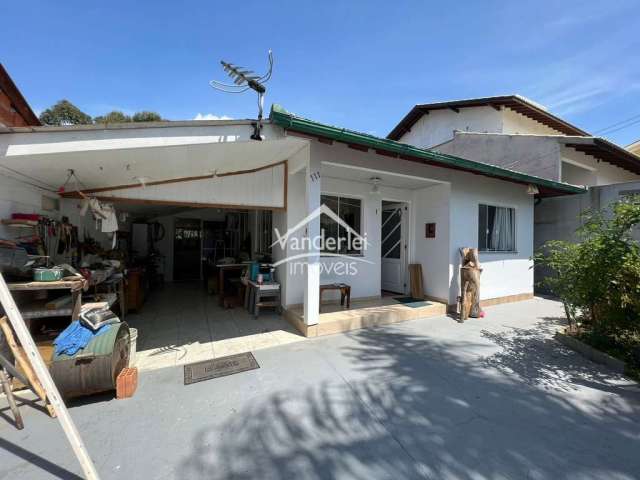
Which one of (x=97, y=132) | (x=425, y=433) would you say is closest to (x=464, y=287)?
(x=425, y=433)

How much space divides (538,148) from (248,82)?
922 centimetres

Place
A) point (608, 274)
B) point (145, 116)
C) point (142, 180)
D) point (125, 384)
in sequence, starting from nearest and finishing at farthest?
point (125, 384), point (608, 274), point (142, 180), point (145, 116)

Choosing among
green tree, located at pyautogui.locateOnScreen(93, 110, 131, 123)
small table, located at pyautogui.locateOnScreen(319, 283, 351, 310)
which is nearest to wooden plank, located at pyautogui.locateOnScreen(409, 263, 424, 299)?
small table, located at pyautogui.locateOnScreen(319, 283, 351, 310)

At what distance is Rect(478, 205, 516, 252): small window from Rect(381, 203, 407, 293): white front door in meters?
1.85

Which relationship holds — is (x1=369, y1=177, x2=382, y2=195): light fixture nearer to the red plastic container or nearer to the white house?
the white house

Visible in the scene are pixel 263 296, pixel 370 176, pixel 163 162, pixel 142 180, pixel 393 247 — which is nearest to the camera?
pixel 163 162

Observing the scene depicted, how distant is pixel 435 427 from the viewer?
2.34 metres

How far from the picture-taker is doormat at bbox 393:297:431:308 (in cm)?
578

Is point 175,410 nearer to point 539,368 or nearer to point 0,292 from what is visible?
point 0,292

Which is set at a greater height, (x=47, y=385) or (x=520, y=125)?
(x=520, y=125)

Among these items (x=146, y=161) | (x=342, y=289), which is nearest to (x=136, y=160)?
(x=146, y=161)

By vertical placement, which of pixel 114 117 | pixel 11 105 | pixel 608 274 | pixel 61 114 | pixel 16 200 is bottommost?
pixel 608 274

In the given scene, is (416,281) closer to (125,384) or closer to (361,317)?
(361,317)

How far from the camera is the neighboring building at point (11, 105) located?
6727mm
